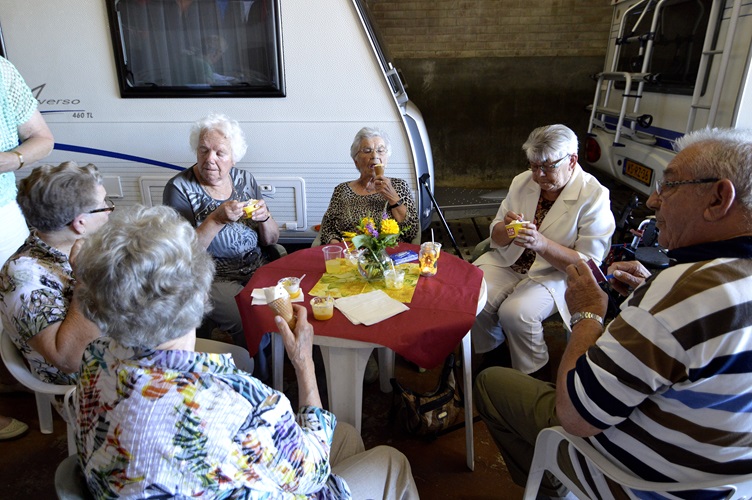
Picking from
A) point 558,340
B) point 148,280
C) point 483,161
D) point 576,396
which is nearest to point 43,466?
point 148,280

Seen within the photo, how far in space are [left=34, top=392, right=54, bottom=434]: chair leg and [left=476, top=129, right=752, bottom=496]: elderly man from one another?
7.67 ft

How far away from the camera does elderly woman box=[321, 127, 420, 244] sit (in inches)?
111

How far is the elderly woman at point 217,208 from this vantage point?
2.57 metres

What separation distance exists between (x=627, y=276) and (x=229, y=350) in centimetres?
165

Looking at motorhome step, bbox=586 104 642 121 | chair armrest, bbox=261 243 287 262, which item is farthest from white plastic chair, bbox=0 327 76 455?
motorhome step, bbox=586 104 642 121

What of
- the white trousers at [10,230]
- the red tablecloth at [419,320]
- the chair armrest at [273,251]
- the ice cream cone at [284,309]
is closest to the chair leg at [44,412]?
the white trousers at [10,230]

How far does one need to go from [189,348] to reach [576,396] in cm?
99

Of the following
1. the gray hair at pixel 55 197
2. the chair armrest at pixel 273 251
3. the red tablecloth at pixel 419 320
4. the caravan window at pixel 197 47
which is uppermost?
the caravan window at pixel 197 47

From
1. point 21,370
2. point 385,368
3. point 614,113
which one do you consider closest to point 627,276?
point 385,368

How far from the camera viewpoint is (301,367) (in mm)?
1474

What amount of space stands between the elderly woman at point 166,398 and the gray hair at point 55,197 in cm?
80

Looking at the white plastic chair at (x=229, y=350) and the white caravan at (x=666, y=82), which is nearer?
the white plastic chair at (x=229, y=350)

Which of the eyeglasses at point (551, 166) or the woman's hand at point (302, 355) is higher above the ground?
the eyeglasses at point (551, 166)

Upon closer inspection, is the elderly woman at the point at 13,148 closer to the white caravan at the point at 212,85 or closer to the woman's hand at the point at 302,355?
the white caravan at the point at 212,85
